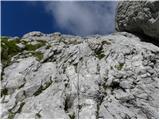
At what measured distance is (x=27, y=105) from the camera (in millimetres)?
28578

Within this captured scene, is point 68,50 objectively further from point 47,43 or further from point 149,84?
point 149,84

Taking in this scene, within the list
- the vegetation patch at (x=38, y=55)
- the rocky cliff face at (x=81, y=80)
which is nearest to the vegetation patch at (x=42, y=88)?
the rocky cliff face at (x=81, y=80)

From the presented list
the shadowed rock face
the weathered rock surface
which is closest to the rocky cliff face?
the weathered rock surface

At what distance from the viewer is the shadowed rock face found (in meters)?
39.5

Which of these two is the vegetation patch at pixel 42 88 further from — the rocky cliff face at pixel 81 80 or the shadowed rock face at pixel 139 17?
the shadowed rock face at pixel 139 17

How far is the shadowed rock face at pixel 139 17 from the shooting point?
39.5 m

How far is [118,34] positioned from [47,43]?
9.03 meters

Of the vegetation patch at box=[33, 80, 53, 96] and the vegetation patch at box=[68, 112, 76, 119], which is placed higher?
the vegetation patch at box=[33, 80, 53, 96]

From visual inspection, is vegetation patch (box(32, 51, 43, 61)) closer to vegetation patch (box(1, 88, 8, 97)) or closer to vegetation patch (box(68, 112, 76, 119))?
vegetation patch (box(1, 88, 8, 97))

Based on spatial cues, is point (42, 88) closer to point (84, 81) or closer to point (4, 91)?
point (4, 91)

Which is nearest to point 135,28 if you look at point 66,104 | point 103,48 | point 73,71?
point 103,48

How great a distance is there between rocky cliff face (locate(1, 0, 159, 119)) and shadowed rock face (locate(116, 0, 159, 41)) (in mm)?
2631

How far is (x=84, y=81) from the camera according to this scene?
102 feet

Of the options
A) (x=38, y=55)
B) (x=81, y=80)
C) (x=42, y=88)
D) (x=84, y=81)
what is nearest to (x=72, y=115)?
(x=84, y=81)
